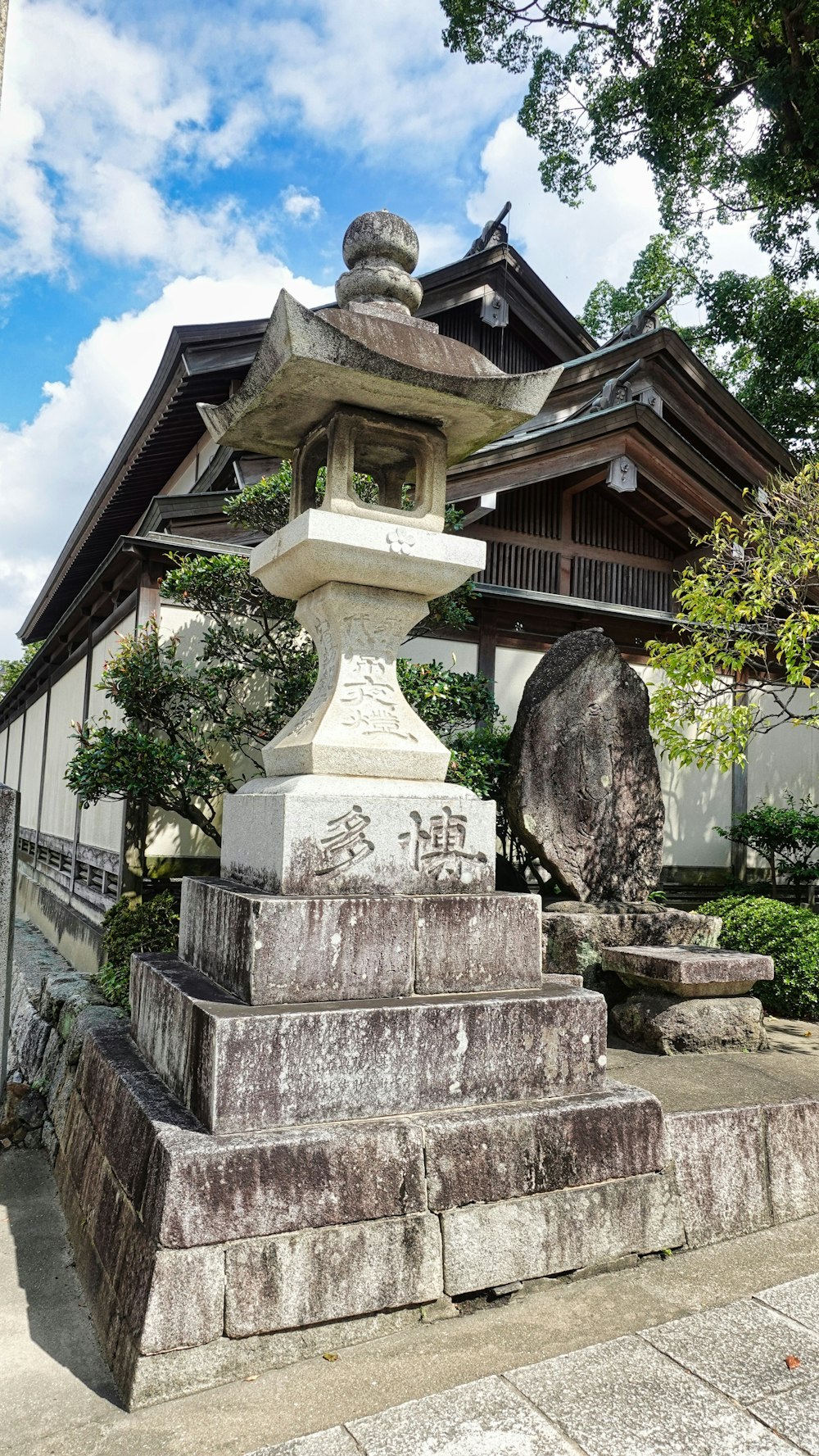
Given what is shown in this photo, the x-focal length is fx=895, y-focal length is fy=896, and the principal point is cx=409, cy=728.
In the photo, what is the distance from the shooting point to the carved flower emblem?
3785 mm

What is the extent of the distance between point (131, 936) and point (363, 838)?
3.58 m

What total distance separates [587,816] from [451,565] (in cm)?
338

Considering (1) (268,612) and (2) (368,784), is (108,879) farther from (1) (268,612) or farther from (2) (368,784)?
(2) (368,784)

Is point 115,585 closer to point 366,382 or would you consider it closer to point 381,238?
point 381,238

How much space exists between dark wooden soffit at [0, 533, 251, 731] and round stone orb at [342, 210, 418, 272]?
3.54 metres

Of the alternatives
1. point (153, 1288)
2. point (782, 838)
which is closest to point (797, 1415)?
point (153, 1288)

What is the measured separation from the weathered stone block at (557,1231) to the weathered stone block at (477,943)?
782 mm

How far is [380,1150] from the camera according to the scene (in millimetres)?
3002

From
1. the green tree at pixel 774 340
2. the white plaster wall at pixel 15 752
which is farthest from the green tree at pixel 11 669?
the green tree at pixel 774 340

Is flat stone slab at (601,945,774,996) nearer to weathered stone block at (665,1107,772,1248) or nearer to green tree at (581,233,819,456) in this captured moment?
weathered stone block at (665,1107,772,1248)

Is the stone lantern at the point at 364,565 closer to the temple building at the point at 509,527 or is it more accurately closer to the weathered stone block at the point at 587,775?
the weathered stone block at the point at 587,775

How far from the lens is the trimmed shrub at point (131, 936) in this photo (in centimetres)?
598

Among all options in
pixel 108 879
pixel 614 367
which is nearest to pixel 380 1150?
pixel 108 879

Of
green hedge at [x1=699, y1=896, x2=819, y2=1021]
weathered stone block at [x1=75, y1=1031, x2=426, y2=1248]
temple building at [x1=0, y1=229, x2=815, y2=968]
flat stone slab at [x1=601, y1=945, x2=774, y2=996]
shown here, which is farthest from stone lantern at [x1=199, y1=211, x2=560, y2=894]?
green hedge at [x1=699, y1=896, x2=819, y2=1021]
